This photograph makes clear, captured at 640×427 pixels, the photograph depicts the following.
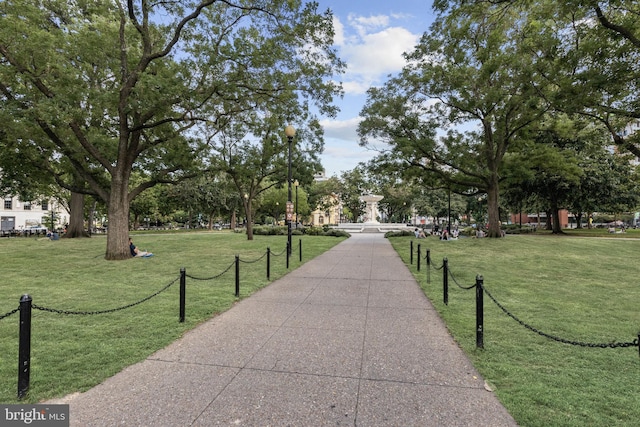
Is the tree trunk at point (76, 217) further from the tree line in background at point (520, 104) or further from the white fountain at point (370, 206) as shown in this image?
the white fountain at point (370, 206)

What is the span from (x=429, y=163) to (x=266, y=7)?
16643 mm

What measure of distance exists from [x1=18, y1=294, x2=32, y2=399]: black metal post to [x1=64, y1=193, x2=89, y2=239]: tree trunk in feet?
93.0

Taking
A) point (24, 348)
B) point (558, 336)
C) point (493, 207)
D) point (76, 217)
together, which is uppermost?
point (493, 207)

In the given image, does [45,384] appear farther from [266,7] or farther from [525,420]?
[266,7]

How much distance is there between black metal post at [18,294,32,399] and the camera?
3420 mm

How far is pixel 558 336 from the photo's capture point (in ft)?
17.3

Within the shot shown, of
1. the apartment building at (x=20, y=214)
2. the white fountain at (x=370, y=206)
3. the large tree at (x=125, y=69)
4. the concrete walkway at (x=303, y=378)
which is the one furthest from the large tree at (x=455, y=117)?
the apartment building at (x=20, y=214)

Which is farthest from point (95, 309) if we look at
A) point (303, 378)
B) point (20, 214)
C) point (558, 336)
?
point (20, 214)

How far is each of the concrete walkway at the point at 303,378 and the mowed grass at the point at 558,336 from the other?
0.36 m

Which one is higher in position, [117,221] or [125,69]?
[125,69]

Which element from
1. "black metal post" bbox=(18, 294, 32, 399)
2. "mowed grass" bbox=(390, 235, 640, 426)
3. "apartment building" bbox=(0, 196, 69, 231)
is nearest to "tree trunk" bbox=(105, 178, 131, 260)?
"black metal post" bbox=(18, 294, 32, 399)

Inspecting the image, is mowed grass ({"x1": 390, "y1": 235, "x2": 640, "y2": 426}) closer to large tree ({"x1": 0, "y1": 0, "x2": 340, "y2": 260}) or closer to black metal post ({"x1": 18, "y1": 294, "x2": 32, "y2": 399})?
black metal post ({"x1": 18, "y1": 294, "x2": 32, "y2": 399})

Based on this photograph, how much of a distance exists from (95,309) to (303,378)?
509cm

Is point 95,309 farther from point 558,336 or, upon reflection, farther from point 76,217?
point 76,217
